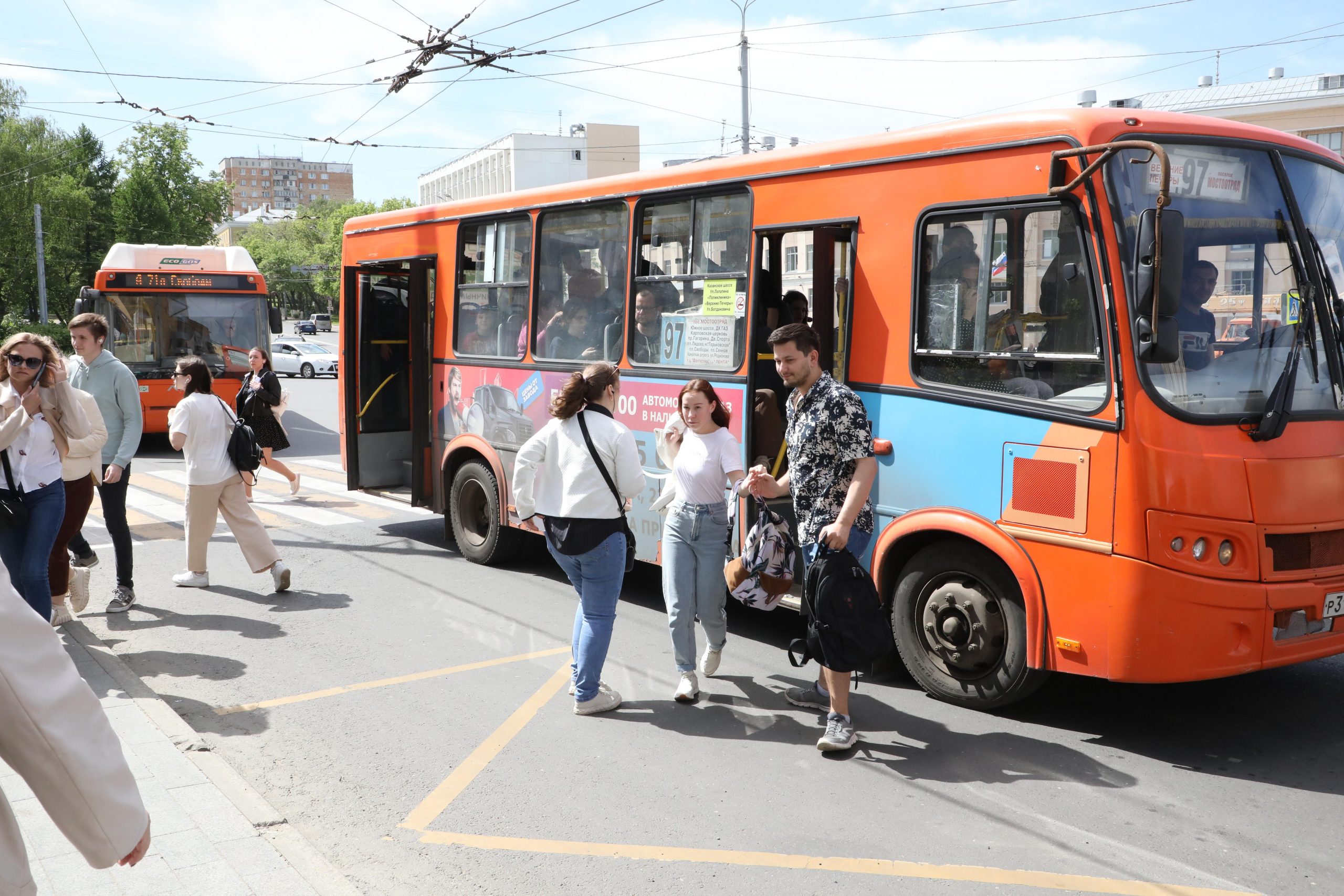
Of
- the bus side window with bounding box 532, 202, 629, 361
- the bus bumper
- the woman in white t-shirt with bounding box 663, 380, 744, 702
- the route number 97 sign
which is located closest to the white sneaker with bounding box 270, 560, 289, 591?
the bus side window with bounding box 532, 202, 629, 361

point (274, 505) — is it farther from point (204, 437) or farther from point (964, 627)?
point (964, 627)

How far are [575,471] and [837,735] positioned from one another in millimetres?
1752

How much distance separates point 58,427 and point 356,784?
2.89 metres

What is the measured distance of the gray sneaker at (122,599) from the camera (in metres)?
7.41

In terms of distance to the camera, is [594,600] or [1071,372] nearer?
[1071,372]

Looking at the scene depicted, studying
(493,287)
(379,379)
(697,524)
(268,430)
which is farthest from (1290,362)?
(268,430)

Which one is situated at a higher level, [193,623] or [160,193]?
[160,193]

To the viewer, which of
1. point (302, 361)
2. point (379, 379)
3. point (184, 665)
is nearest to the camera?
point (184, 665)

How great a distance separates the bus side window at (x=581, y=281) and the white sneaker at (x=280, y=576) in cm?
248

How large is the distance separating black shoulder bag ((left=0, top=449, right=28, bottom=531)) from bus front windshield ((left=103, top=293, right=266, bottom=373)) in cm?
1195

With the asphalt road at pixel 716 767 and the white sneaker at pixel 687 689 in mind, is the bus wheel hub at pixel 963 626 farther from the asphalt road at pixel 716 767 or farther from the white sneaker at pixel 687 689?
the white sneaker at pixel 687 689

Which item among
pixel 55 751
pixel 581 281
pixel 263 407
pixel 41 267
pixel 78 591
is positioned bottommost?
pixel 78 591

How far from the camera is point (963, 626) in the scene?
5.31 metres

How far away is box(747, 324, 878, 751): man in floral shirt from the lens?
15.3ft
